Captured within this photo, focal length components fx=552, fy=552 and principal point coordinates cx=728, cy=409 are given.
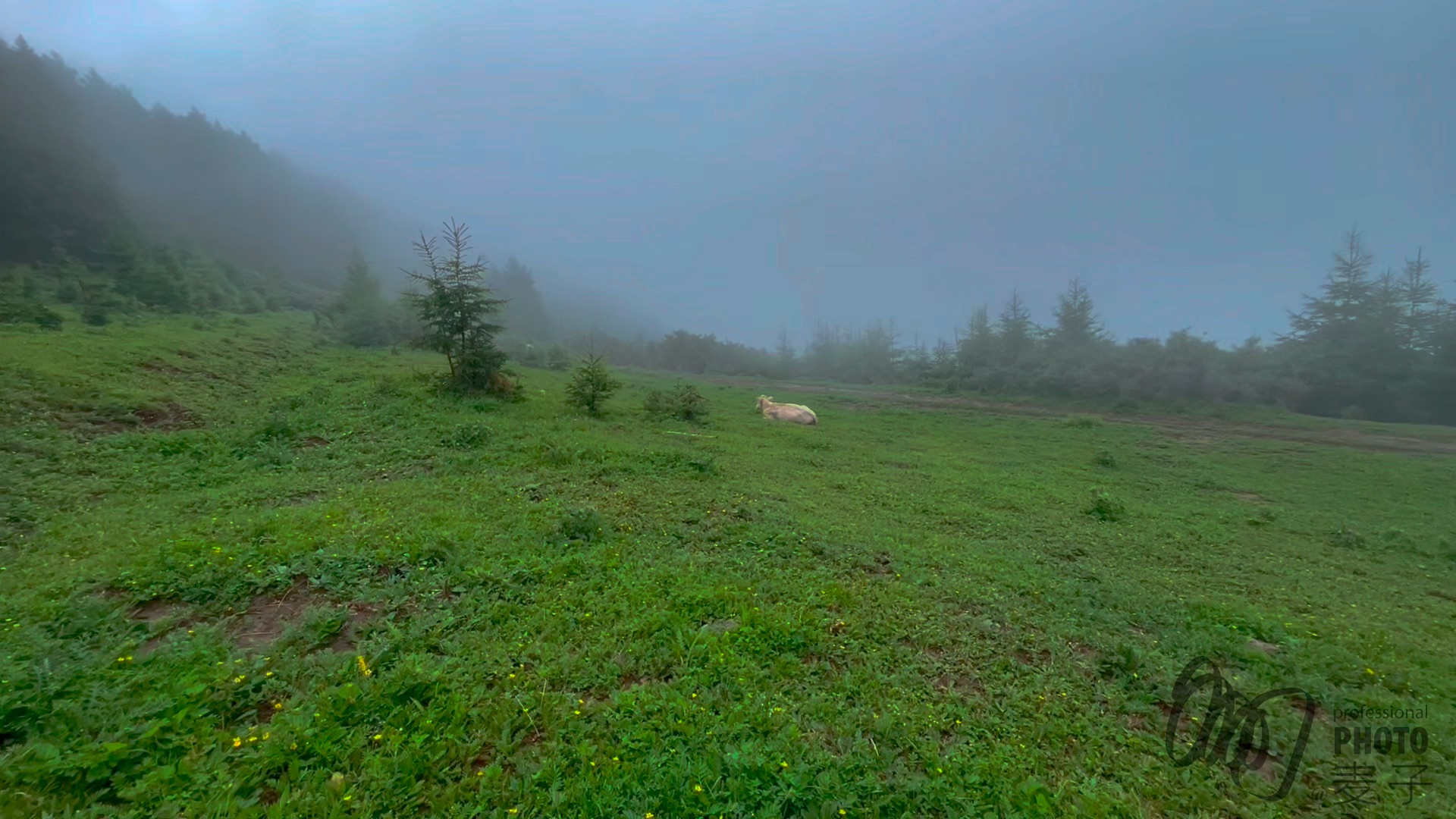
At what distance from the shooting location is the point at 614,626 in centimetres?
466

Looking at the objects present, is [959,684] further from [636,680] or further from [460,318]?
[460,318]

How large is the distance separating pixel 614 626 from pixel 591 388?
36.7 ft

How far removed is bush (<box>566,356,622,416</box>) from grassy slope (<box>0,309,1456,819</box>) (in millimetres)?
4221

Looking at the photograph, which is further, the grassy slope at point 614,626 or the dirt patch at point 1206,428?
the dirt patch at point 1206,428

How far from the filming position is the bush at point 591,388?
1511cm

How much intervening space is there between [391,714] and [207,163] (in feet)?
329

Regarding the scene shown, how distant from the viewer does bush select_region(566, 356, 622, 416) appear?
15.1 m

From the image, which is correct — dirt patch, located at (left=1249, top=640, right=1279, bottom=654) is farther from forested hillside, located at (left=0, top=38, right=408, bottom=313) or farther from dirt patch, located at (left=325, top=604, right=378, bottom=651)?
forested hillside, located at (left=0, top=38, right=408, bottom=313)

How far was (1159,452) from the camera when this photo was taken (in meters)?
17.3

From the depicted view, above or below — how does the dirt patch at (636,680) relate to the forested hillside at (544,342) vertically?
below

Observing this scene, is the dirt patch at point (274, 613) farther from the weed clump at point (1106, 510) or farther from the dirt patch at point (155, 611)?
the weed clump at point (1106, 510)

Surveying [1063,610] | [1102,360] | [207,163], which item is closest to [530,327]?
[207,163]

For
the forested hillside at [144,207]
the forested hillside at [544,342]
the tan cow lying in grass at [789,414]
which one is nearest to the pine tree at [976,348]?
the forested hillside at [544,342]

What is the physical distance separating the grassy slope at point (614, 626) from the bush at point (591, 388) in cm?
422
